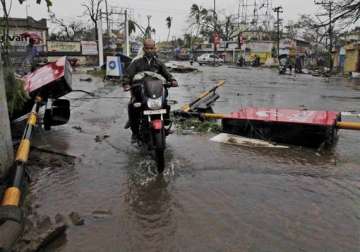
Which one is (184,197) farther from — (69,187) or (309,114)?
(309,114)

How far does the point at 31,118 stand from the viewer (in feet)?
17.4

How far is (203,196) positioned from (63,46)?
42773mm

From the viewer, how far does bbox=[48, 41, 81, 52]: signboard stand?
1719 inches

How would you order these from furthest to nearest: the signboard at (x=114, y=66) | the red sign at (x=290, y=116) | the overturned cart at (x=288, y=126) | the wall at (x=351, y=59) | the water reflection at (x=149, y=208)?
the wall at (x=351, y=59) < the signboard at (x=114, y=66) < the red sign at (x=290, y=116) < the overturned cart at (x=288, y=126) < the water reflection at (x=149, y=208)

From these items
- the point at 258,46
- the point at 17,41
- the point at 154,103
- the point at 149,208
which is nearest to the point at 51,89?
the point at 154,103

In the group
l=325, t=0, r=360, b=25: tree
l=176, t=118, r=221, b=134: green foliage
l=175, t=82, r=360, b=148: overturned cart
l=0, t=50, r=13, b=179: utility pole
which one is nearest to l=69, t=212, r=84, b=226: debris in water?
l=0, t=50, r=13, b=179: utility pole

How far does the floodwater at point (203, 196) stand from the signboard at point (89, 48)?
3613 cm

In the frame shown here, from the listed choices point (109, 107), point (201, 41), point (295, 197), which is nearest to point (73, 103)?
point (109, 107)

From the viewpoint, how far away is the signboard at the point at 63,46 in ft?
143

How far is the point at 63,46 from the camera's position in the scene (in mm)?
44094

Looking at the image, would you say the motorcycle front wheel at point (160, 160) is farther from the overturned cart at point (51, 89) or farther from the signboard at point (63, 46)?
the signboard at point (63, 46)

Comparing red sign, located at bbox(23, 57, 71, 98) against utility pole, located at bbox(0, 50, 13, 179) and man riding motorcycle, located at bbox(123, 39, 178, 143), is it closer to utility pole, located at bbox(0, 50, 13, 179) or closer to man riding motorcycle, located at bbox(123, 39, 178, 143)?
man riding motorcycle, located at bbox(123, 39, 178, 143)

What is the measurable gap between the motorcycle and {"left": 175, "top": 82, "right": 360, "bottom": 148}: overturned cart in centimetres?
171

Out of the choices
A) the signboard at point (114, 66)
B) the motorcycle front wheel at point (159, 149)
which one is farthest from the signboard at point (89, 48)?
the motorcycle front wheel at point (159, 149)
